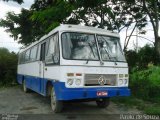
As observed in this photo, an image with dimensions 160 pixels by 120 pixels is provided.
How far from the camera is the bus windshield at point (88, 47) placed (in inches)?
365

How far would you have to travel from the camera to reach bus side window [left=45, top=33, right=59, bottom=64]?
31.3 ft

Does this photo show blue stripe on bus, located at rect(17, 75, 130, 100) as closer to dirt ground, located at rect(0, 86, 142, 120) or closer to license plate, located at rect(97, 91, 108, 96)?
license plate, located at rect(97, 91, 108, 96)

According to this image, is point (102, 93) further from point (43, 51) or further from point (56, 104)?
point (43, 51)

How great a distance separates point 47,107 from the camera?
11078 mm

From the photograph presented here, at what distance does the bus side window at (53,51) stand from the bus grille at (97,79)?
3.71 feet

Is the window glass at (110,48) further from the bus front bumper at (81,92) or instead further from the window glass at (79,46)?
the bus front bumper at (81,92)

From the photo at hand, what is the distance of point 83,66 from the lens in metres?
9.11

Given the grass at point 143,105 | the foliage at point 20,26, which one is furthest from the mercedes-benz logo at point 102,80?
the foliage at point 20,26

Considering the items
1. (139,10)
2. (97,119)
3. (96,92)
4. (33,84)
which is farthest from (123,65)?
(139,10)

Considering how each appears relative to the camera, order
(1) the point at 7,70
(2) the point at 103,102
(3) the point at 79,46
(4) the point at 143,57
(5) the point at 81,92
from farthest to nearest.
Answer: (1) the point at 7,70 < (4) the point at 143,57 < (2) the point at 103,102 < (3) the point at 79,46 < (5) the point at 81,92

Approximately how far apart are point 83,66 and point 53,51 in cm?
140

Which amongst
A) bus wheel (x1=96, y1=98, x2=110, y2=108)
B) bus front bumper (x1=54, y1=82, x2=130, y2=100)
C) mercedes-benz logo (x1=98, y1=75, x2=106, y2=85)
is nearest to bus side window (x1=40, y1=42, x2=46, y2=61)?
bus front bumper (x1=54, y1=82, x2=130, y2=100)

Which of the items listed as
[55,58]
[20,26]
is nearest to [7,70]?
[20,26]

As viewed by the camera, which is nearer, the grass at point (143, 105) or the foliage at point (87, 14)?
the grass at point (143, 105)
